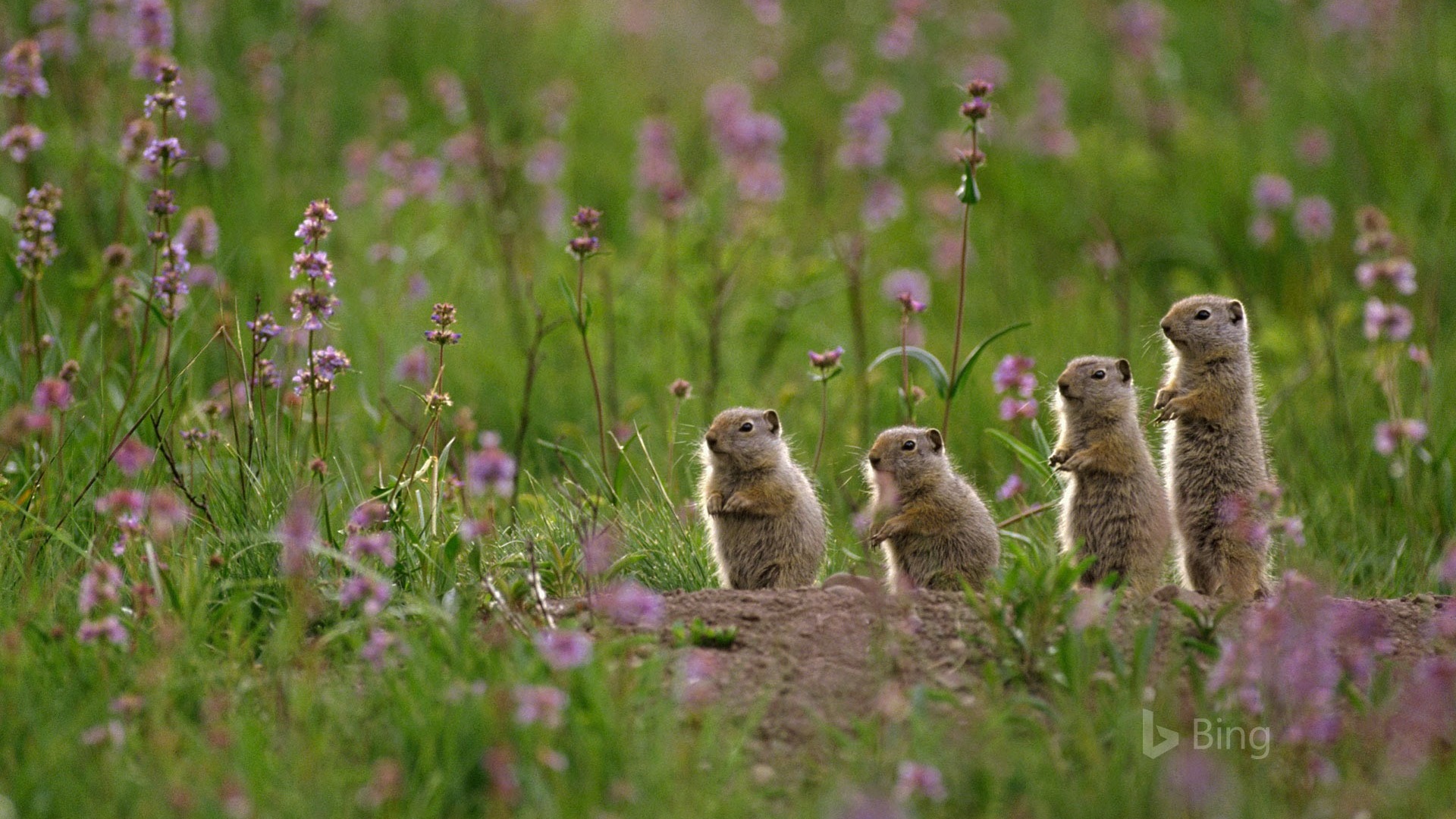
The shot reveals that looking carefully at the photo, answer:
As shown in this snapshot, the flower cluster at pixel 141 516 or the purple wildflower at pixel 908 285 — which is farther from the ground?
the purple wildflower at pixel 908 285

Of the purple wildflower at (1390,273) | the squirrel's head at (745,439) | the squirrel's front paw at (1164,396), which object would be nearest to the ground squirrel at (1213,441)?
the squirrel's front paw at (1164,396)

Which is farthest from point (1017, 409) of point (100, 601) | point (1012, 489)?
point (100, 601)

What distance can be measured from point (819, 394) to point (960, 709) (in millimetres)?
4071

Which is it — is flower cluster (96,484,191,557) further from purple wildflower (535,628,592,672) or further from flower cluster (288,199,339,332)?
purple wildflower (535,628,592,672)

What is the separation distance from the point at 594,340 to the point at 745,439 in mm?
2947

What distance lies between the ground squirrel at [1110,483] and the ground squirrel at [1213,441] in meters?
0.09

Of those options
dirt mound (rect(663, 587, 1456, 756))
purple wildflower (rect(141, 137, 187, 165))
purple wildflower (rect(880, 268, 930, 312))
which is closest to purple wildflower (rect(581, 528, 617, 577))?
dirt mound (rect(663, 587, 1456, 756))

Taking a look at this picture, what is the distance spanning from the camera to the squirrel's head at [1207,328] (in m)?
4.98

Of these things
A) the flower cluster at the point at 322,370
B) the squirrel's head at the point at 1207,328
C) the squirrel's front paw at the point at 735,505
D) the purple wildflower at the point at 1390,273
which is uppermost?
the purple wildflower at the point at 1390,273

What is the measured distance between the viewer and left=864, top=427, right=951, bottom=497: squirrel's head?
4.96 meters

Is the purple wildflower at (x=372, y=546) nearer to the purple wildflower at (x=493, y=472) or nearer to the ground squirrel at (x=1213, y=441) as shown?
the purple wildflower at (x=493, y=472)

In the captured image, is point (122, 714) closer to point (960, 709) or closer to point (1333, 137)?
point (960, 709)

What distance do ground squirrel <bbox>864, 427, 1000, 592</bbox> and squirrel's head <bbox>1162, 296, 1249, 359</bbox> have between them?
0.85 metres

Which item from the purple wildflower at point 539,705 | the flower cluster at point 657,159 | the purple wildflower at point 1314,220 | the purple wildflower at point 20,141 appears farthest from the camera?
the flower cluster at point 657,159
